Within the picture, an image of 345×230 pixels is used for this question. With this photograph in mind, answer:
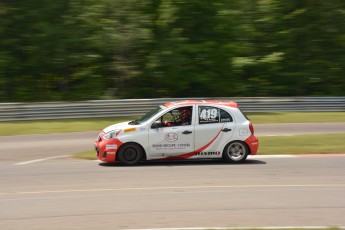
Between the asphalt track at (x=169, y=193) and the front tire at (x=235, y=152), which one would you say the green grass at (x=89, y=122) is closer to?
the asphalt track at (x=169, y=193)

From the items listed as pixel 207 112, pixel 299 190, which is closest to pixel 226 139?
pixel 207 112

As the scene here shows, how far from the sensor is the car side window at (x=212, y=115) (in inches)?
559

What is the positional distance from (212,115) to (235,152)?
1074 millimetres

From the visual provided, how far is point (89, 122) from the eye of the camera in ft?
79.6

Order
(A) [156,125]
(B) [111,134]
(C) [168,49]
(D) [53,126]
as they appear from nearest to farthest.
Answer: (B) [111,134] → (A) [156,125] → (D) [53,126] → (C) [168,49]

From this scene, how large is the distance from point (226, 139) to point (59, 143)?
6380 mm

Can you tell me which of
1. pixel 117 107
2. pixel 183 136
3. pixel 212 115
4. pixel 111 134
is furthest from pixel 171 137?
pixel 117 107

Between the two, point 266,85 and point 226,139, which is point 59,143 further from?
point 266,85

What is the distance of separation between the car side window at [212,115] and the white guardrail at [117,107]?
1198cm

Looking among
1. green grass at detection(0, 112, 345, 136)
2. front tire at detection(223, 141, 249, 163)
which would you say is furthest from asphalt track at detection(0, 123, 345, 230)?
green grass at detection(0, 112, 345, 136)

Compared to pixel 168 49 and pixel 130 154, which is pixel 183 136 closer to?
pixel 130 154

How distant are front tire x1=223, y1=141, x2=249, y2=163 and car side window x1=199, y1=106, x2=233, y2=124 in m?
0.61

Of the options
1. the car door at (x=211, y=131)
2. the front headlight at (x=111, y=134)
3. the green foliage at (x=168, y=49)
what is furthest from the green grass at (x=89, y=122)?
the car door at (x=211, y=131)

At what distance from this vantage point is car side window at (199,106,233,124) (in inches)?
559
